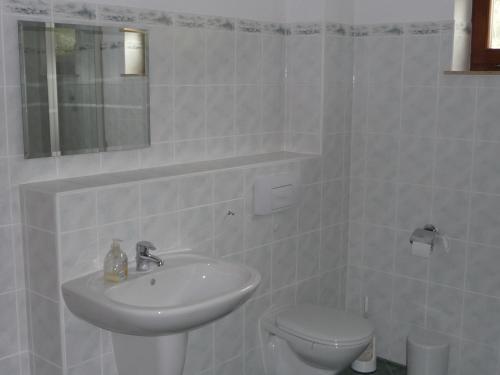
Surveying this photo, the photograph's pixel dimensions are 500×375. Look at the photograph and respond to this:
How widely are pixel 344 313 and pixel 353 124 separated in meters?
0.98

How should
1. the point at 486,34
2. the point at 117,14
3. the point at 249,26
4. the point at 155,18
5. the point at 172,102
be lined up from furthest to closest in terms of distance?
the point at 486,34 < the point at 249,26 < the point at 172,102 < the point at 155,18 < the point at 117,14

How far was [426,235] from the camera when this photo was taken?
10.2 ft

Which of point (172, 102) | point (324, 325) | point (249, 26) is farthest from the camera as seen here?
point (249, 26)

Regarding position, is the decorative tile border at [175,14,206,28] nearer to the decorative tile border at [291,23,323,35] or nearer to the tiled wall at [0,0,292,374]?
the tiled wall at [0,0,292,374]

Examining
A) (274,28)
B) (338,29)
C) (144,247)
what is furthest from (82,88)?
(338,29)

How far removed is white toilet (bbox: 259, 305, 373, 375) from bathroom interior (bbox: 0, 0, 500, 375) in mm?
10

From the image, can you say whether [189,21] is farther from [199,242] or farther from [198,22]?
[199,242]

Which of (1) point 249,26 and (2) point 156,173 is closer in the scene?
(2) point 156,173

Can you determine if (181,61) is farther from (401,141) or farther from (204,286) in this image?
(401,141)

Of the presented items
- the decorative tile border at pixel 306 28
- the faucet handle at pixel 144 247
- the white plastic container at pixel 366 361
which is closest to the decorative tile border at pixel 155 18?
the decorative tile border at pixel 306 28

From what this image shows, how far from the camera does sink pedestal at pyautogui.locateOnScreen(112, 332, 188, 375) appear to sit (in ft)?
7.48

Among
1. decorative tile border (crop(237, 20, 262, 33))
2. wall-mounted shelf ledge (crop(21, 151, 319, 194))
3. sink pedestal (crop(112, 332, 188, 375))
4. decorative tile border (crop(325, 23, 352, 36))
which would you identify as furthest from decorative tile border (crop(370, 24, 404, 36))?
sink pedestal (crop(112, 332, 188, 375))

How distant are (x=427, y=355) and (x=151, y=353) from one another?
1450 millimetres

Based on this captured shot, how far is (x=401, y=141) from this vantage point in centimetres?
325
